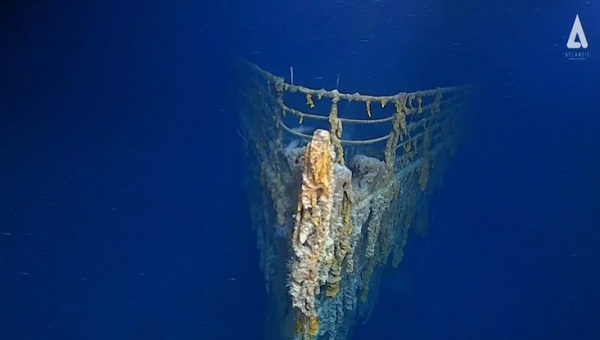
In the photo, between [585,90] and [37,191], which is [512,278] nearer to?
[585,90]

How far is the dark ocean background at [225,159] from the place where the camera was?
6.50 ft

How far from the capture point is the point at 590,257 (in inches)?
89.2

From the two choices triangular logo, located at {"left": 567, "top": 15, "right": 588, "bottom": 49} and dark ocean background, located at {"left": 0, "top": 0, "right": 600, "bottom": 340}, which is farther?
triangular logo, located at {"left": 567, "top": 15, "right": 588, "bottom": 49}

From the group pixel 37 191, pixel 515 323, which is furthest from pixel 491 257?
pixel 37 191

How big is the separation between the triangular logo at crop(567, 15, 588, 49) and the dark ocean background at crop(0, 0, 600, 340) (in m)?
0.02

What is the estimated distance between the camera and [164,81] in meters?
2.00

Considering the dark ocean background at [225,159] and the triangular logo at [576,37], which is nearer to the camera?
the dark ocean background at [225,159]

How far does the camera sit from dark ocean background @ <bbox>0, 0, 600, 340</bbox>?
1.98 metres

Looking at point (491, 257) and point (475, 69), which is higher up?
point (475, 69)

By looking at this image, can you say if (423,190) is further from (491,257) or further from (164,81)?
(164,81)

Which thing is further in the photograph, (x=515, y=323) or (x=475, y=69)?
(x=515, y=323)

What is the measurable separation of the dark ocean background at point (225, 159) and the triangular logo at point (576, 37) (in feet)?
0.08

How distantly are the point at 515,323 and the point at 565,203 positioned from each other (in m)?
0.44

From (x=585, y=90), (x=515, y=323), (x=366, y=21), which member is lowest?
(x=515, y=323)
